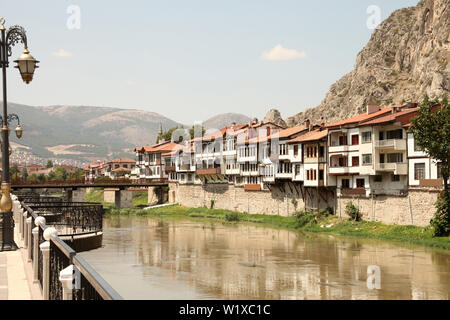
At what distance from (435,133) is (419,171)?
6.47 meters

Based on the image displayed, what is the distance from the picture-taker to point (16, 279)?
48.5 feet

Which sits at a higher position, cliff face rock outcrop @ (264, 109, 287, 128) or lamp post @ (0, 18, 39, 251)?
cliff face rock outcrop @ (264, 109, 287, 128)

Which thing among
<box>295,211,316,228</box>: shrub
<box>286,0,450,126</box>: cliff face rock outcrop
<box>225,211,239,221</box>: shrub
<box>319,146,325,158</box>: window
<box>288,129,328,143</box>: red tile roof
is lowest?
<box>225,211,239,221</box>: shrub

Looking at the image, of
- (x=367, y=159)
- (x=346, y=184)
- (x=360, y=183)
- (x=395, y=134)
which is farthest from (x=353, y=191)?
(x=395, y=134)

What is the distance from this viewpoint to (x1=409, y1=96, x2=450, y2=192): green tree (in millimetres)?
48406

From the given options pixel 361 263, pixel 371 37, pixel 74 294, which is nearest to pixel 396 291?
pixel 361 263

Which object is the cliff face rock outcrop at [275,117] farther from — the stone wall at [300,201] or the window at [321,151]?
the window at [321,151]

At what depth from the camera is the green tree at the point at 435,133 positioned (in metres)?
48.4

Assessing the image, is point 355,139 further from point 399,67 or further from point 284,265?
point 399,67

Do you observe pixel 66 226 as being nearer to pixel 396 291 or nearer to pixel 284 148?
pixel 396 291

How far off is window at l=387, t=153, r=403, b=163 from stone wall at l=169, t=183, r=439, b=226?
11.8ft

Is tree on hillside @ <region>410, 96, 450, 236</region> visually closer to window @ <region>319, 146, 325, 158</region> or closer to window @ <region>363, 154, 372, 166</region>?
window @ <region>363, 154, 372, 166</region>

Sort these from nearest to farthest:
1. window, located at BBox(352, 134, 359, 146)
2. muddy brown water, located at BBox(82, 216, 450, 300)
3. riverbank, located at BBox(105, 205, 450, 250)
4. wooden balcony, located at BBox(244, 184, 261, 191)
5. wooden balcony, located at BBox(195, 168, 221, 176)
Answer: muddy brown water, located at BBox(82, 216, 450, 300)
riverbank, located at BBox(105, 205, 450, 250)
window, located at BBox(352, 134, 359, 146)
wooden balcony, located at BBox(244, 184, 261, 191)
wooden balcony, located at BBox(195, 168, 221, 176)

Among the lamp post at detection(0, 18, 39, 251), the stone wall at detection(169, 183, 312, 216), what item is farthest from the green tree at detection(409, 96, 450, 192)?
the lamp post at detection(0, 18, 39, 251)
